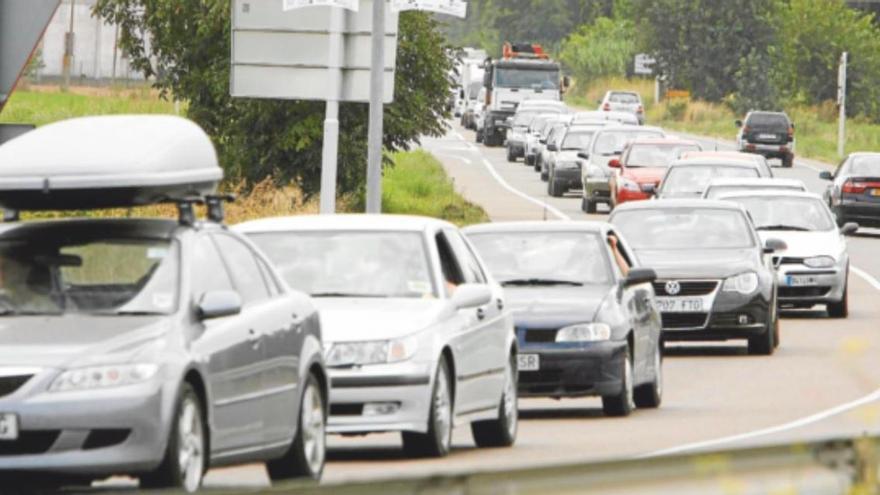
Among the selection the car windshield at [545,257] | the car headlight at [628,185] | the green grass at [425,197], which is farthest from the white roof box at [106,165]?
the car headlight at [628,185]

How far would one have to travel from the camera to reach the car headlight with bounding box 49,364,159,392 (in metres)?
10.5

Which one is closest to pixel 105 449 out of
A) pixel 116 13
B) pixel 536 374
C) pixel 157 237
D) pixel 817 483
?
pixel 157 237

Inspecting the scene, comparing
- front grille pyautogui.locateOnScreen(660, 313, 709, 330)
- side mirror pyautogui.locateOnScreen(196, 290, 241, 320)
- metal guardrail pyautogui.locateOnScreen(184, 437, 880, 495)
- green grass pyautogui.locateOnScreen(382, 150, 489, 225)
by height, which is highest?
metal guardrail pyautogui.locateOnScreen(184, 437, 880, 495)

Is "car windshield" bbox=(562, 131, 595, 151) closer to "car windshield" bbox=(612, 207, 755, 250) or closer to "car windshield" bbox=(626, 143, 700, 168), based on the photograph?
"car windshield" bbox=(626, 143, 700, 168)

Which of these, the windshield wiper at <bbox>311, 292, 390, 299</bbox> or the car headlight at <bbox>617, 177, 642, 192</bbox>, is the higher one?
the windshield wiper at <bbox>311, 292, 390, 299</bbox>

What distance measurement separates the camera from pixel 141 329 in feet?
35.6

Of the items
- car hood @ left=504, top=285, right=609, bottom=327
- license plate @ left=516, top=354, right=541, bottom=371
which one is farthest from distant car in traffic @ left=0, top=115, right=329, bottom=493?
car hood @ left=504, top=285, right=609, bottom=327

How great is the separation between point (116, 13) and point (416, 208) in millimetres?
8486

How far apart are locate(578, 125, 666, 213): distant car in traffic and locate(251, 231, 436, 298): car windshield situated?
32.4 meters

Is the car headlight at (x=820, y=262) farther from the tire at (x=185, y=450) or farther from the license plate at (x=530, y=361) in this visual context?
the tire at (x=185, y=450)

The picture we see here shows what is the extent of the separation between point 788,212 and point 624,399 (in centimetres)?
1291

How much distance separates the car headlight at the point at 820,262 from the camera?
97.0ft

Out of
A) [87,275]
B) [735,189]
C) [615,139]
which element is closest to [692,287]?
[735,189]

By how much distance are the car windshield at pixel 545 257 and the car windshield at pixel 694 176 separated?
18.5m
